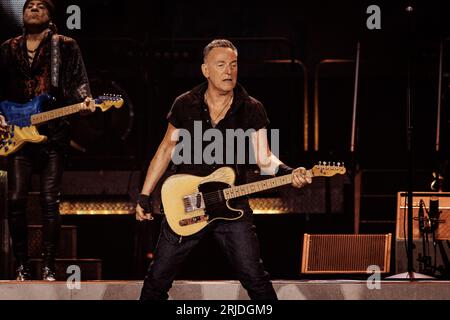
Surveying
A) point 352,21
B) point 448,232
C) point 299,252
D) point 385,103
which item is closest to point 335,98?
point 385,103

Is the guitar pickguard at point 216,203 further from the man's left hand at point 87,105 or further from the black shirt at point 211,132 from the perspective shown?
Answer: the man's left hand at point 87,105

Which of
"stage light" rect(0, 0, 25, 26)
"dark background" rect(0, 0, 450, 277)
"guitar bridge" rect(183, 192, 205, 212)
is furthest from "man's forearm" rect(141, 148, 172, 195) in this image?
"stage light" rect(0, 0, 25, 26)

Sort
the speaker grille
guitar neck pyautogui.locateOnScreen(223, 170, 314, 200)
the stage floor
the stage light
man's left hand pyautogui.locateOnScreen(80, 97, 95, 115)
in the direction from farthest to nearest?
the stage light, the speaker grille, man's left hand pyautogui.locateOnScreen(80, 97, 95, 115), the stage floor, guitar neck pyautogui.locateOnScreen(223, 170, 314, 200)

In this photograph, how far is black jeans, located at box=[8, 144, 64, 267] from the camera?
663cm

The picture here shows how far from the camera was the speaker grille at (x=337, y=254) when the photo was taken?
24.0ft

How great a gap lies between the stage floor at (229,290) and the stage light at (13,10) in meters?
4.06

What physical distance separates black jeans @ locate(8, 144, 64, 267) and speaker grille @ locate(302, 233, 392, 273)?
2.12 metres

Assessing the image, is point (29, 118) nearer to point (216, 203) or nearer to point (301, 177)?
point (216, 203)

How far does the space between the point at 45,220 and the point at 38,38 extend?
1.43m

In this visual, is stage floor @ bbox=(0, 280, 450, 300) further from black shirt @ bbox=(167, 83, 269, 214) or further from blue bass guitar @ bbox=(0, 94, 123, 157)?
blue bass guitar @ bbox=(0, 94, 123, 157)

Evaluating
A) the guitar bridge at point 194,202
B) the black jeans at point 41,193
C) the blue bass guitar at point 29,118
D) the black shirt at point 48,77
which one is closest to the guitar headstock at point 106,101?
the blue bass guitar at point 29,118

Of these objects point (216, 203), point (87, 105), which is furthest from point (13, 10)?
point (216, 203)

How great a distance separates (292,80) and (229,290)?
444 cm

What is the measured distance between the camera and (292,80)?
10.4 m
